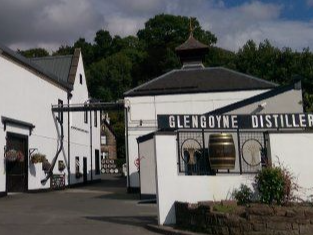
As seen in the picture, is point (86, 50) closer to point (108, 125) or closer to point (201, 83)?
point (108, 125)

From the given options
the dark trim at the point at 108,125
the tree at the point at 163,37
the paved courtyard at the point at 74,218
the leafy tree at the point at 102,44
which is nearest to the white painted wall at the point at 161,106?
the paved courtyard at the point at 74,218

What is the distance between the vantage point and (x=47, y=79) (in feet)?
97.8

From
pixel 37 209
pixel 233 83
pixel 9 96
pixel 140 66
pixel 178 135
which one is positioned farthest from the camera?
pixel 140 66

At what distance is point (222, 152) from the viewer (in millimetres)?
12938

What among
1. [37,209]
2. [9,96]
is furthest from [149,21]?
[37,209]

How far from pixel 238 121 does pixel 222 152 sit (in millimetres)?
1309

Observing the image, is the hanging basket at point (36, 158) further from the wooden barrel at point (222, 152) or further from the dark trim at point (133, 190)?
the wooden barrel at point (222, 152)

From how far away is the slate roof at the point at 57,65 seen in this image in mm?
35406

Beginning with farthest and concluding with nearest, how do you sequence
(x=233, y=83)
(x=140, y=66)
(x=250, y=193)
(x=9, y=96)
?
(x=140, y=66)
(x=233, y=83)
(x=9, y=96)
(x=250, y=193)

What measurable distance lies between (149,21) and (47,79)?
4059 cm

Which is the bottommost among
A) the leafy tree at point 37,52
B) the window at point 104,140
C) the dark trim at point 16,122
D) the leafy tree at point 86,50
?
the dark trim at point 16,122

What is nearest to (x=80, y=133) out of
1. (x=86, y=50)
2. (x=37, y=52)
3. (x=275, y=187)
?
(x=275, y=187)

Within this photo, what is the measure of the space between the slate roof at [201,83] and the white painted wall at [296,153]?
15.7m

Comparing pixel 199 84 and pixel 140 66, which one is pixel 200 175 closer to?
pixel 199 84
